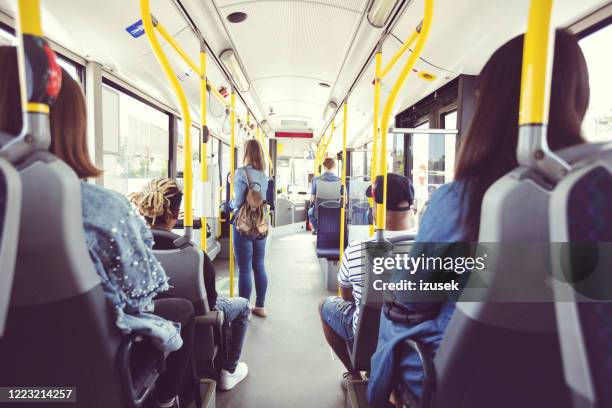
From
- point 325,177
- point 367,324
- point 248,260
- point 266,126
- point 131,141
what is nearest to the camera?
point 367,324

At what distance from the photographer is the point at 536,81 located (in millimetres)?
671

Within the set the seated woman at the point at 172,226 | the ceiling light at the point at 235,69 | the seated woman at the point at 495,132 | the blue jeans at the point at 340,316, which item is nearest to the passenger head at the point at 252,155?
the ceiling light at the point at 235,69

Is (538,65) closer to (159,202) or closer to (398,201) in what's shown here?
(398,201)

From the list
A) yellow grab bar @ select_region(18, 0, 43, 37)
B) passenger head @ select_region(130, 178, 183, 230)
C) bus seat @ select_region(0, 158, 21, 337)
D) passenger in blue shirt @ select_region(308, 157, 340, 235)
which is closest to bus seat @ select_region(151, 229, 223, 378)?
passenger head @ select_region(130, 178, 183, 230)

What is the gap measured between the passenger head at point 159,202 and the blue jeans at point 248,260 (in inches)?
46.0

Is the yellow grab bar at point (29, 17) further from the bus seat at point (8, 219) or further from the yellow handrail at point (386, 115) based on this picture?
the yellow handrail at point (386, 115)

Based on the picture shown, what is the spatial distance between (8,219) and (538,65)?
110 cm

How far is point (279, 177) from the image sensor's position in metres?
10.1

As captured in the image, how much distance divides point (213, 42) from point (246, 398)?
282 centimetres

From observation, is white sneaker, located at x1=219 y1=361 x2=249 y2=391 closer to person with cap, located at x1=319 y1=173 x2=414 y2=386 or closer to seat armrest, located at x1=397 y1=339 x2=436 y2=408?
person with cap, located at x1=319 y1=173 x2=414 y2=386

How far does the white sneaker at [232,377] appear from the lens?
2.11m

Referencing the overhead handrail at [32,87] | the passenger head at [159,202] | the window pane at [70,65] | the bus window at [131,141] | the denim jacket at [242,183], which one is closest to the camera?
the overhead handrail at [32,87]

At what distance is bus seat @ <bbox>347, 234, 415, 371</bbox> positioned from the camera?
1.40 metres

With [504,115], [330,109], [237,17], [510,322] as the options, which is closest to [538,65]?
[504,115]
